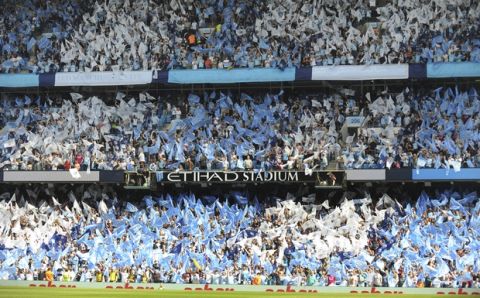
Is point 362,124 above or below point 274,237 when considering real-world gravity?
above

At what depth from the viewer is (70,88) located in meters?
49.0

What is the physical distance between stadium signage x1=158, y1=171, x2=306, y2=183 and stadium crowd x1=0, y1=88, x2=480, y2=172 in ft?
1.83

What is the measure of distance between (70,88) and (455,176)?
21.3 meters

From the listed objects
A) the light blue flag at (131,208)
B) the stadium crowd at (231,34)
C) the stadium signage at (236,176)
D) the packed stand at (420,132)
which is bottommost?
the light blue flag at (131,208)

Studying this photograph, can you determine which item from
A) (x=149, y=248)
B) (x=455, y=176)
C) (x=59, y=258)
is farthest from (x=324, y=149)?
(x=59, y=258)

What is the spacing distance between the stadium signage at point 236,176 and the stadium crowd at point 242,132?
557 millimetres

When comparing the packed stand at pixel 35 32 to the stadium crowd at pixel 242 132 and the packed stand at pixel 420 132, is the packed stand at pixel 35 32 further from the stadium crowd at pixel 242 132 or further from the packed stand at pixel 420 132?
the packed stand at pixel 420 132

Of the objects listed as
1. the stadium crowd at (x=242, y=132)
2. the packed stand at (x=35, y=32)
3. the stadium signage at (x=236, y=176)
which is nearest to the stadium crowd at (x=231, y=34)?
the packed stand at (x=35, y=32)

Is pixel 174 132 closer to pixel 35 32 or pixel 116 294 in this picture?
pixel 35 32

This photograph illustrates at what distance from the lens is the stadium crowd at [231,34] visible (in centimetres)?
4525

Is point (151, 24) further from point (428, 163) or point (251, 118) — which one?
point (428, 163)

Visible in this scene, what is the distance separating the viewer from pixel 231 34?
47.5 metres

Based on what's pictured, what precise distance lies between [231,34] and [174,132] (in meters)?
6.16

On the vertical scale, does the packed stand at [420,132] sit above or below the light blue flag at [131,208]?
above
